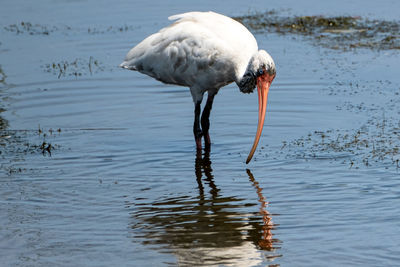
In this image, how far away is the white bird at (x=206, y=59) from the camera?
8211 mm

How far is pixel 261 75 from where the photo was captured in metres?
8.15

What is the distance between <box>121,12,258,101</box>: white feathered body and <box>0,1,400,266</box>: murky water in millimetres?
781

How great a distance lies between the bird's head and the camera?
318 inches

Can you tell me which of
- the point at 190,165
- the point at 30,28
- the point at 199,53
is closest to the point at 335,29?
the point at 30,28

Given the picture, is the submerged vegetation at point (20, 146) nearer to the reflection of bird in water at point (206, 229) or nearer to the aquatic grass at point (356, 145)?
the reflection of bird in water at point (206, 229)

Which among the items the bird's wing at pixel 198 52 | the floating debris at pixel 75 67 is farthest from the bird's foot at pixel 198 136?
the floating debris at pixel 75 67

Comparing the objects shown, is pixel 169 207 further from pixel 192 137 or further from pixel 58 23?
pixel 58 23

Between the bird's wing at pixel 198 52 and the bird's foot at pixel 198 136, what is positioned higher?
the bird's wing at pixel 198 52

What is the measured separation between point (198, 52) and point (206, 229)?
2.65m

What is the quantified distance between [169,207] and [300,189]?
1.23 meters

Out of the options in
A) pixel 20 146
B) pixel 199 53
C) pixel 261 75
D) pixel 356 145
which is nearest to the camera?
pixel 261 75

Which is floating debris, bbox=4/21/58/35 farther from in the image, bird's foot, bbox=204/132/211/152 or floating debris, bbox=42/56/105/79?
bird's foot, bbox=204/132/211/152

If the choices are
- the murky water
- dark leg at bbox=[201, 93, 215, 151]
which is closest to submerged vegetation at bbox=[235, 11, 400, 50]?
the murky water

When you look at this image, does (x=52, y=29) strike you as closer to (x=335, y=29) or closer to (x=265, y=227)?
(x=335, y=29)
